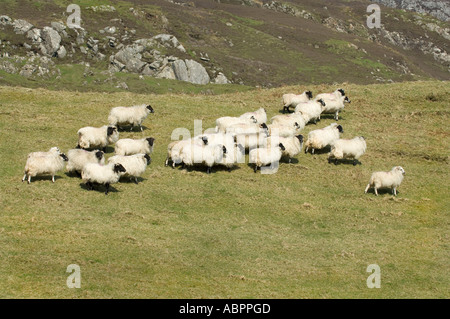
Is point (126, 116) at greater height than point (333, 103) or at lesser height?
lesser

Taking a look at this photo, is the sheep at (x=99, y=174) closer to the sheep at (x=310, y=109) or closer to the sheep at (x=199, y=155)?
the sheep at (x=199, y=155)

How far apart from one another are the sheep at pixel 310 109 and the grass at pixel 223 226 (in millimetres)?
2259

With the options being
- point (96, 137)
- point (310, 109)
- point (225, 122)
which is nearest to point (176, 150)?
point (96, 137)

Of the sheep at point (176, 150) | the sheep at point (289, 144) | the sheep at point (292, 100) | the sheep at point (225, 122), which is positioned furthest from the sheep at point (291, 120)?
the sheep at point (176, 150)

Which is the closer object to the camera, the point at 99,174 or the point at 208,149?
the point at 99,174

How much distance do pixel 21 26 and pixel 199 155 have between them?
422ft

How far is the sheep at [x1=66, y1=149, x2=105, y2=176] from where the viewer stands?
21.0 metres

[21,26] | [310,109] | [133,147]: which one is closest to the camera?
[133,147]

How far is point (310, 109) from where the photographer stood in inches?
1185

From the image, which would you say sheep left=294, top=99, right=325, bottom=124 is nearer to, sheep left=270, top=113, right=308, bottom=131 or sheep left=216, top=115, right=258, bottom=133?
sheep left=270, top=113, right=308, bottom=131

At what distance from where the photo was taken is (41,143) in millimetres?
25094

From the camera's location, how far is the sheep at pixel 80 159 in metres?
21.0

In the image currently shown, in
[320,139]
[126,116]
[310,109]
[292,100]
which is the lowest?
[320,139]

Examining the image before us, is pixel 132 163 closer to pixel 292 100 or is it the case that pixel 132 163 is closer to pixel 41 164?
pixel 41 164
